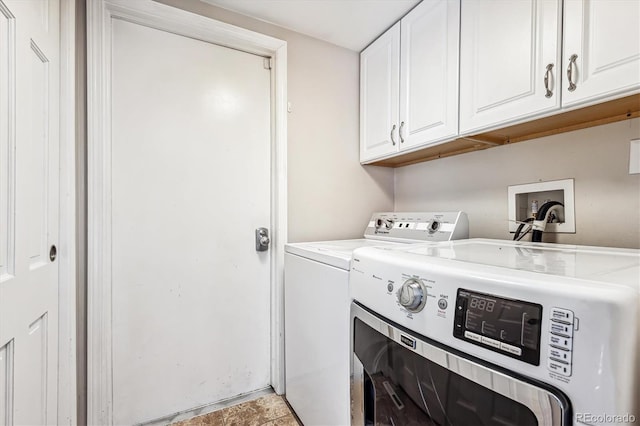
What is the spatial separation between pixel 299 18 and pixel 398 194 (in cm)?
127

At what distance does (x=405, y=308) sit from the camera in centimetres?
76

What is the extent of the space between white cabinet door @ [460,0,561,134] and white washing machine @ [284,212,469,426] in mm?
521

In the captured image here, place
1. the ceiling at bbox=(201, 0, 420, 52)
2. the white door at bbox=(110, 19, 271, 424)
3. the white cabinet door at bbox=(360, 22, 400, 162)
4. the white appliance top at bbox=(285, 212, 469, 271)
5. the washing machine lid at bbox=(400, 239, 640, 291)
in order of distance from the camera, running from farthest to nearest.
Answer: the white cabinet door at bbox=(360, 22, 400, 162) → the ceiling at bbox=(201, 0, 420, 52) → the white door at bbox=(110, 19, 271, 424) → the white appliance top at bbox=(285, 212, 469, 271) → the washing machine lid at bbox=(400, 239, 640, 291)

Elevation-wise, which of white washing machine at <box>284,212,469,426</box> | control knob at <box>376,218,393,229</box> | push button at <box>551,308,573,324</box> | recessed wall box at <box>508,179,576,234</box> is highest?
recessed wall box at <box>508,179,576,234</box>

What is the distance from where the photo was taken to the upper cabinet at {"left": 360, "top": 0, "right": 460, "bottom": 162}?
1.33 metres

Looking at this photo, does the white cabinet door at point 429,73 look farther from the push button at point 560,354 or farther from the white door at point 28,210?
the white door at point 28,210

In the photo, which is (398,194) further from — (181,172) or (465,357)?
(465,357)

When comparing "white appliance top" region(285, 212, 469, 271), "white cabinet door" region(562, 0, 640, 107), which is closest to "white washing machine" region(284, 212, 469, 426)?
"white appliance top" region(285, 212, 469, 271)

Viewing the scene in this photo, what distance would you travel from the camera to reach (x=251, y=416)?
151 cm

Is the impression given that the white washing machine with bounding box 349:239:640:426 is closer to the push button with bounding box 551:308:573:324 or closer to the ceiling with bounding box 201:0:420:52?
the push button with bounding box 551:308:573:324

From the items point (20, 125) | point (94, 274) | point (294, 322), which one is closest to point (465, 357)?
point (294, 322)

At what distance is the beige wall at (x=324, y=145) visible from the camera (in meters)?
1.74

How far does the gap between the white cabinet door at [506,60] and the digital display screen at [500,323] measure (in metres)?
0.83

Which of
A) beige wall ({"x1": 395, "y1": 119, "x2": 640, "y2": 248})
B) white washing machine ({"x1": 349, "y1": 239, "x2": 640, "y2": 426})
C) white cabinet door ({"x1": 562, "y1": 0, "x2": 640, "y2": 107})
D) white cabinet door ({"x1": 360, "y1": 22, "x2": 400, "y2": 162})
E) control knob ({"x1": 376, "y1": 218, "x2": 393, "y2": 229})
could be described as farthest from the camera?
control knob ({"x1": 376, "y1": 218, "x2": 393, "y2": 229})
